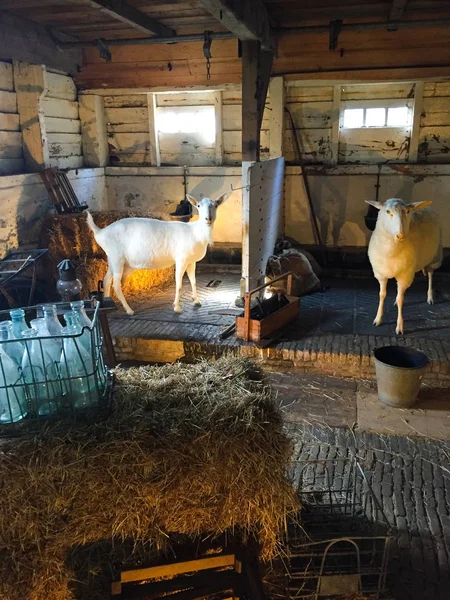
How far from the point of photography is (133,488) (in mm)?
2055

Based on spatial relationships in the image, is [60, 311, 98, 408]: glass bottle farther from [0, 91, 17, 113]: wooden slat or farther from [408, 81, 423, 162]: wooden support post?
[408, 81, 423, 162]: wooden support post

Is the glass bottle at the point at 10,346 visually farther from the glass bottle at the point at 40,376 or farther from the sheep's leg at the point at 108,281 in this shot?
the sheep's leg at the point at 108,281

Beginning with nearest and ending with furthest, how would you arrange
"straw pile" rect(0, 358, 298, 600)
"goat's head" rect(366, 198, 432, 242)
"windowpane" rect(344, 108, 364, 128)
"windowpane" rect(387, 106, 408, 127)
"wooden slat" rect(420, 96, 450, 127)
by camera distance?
1. "straw pile" rect(0, 358, 298, 600)
2. "goat's head" rect(366, 198, 432, 242)
3. "wooden slat" rect(420, 96, 450, 127)
4. "windowpane" rect(387, 106, 408, 127)
5. "windowpane" rect(344, 108, 364, 128)

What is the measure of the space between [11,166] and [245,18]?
397 cm

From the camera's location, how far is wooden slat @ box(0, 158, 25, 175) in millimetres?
6883

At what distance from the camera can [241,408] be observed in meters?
2.30

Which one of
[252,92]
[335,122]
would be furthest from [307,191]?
[252,92]

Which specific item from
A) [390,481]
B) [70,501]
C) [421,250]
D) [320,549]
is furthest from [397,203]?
[70,501]

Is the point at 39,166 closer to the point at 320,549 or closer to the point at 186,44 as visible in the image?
the point at 186,44

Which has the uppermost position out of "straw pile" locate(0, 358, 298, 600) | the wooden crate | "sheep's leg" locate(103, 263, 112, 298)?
"straw pile" locate(0, 358, 298, 600)

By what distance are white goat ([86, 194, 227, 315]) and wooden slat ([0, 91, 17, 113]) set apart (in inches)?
84.0

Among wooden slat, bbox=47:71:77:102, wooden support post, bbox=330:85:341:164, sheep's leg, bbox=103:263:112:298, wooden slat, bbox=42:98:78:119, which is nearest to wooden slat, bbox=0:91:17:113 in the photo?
wooden slat, bbox=42:98:78:119

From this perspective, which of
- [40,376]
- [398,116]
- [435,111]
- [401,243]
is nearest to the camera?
[40,376]

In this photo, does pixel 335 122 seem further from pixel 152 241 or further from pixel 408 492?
pixel 408 492
